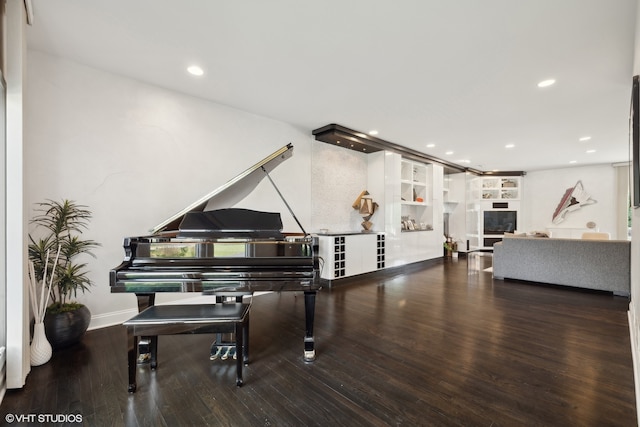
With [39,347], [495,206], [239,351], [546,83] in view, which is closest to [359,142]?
[546,83]

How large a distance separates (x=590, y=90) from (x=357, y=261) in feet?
12.6

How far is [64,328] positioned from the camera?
229cm

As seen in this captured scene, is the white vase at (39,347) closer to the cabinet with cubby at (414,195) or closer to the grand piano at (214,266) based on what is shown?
the grand piano at (214,266)

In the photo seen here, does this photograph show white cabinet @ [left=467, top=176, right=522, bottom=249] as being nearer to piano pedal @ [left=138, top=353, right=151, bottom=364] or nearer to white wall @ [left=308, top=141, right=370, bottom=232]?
white wall @ [left=308, top=141, right=370, bottom=232]

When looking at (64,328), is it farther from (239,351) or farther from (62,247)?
(239,351)

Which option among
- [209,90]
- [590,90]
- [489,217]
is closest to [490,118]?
[590,90]

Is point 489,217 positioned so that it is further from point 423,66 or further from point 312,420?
point 312,420

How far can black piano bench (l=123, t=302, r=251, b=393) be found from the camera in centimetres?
170

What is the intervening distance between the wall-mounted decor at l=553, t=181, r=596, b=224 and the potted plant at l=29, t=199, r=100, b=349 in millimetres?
11394

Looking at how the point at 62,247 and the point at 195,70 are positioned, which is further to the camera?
the point at 195,70

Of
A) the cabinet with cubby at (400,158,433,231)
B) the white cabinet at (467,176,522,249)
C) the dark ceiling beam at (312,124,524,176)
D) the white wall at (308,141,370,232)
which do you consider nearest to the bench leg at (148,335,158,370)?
the white wall at (308,141,370,232)

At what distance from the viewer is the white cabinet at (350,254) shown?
4.47 meters

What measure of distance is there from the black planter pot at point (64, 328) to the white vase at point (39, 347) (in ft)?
0.38

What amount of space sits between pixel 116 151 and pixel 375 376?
10.9ft
